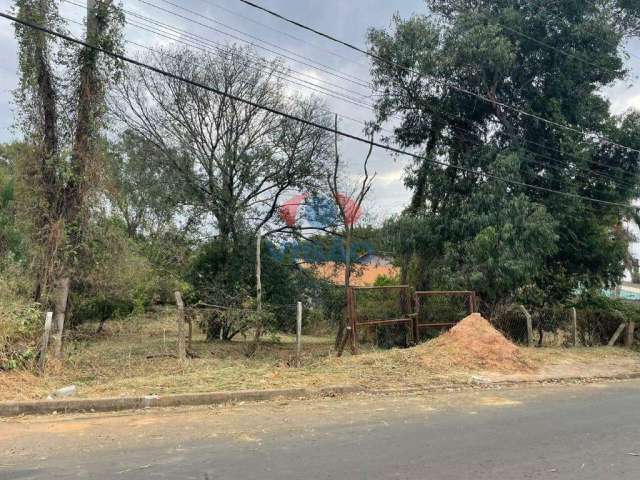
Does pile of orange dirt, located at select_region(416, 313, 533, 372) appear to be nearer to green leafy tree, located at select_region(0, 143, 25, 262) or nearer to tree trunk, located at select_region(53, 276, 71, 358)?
tree trunk, located at select_region(53, 276, 71, 358)

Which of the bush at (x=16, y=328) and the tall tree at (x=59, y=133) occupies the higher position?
the tall tree at (x=59, y=133)

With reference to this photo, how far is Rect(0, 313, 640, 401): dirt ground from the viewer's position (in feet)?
28.7

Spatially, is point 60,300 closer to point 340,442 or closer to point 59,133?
point 59,133

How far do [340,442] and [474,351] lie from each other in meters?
6.61

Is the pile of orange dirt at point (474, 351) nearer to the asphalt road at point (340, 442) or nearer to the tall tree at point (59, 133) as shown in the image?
the asphalt road at point (340, 442)

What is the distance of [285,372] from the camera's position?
10.4 meters

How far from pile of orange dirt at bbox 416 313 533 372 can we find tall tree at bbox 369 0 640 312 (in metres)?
3.52

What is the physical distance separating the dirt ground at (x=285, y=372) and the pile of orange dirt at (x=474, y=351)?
0.12 ft

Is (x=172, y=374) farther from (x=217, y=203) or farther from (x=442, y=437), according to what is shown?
(x=217, y=203)

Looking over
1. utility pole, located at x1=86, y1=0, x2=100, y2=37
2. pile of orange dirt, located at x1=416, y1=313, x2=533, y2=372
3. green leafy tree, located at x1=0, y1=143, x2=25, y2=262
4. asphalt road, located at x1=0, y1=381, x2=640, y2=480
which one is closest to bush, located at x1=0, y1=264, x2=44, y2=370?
asphalt road, located at x1=0, y1=381, x2=640, y2=480

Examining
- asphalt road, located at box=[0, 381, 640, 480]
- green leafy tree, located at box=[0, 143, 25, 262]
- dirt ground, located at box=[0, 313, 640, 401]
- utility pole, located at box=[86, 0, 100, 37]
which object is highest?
utility pole, located at box=[86, 0, 100, 37]

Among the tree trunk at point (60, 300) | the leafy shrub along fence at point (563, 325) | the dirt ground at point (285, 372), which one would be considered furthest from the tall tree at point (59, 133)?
the leafy shrub along fence at point (563, 325)

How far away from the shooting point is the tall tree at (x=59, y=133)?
11906 millimetres

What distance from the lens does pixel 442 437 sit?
6305 millimetres
